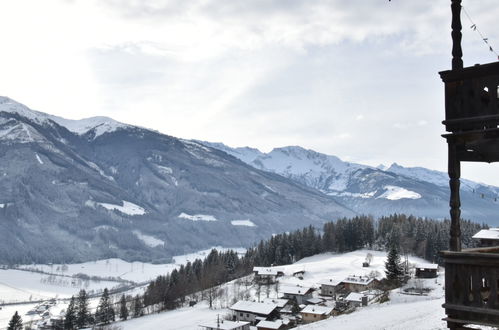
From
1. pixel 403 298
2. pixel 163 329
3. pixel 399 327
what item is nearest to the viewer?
pixel 399 327

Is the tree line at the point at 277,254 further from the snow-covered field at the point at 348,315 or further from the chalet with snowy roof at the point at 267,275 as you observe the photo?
the chalet with snowy roof at the point at 267,275

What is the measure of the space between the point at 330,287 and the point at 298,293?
7355mm

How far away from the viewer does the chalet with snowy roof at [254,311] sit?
88.8 metres

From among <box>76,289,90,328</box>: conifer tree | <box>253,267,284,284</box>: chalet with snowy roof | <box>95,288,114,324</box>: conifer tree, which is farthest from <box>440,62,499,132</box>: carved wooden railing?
<box>253,267,284,284</box>: chalet with snowy roof

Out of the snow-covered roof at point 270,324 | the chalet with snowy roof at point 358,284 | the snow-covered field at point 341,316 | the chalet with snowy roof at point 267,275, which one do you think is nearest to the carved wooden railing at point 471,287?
the snow-covered field at point 341,316

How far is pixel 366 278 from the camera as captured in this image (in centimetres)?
11012

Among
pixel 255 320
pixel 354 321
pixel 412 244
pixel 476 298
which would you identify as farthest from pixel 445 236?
pixel 476 298

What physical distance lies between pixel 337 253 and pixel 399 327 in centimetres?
12579

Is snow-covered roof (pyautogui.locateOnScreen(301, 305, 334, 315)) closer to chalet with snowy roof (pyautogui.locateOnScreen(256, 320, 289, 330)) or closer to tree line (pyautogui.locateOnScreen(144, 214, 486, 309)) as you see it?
chalet with snowy roof (pyautogui.locateOnScreen(256, 320, 289, 330))

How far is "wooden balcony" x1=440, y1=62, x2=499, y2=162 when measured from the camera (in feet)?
33.2

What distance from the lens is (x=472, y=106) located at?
1036 cm

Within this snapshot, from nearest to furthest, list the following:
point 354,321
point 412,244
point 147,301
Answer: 1. point 354,321
2. point 147,301
3. point 412,244

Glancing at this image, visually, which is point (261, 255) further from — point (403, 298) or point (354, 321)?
point (354, 321)

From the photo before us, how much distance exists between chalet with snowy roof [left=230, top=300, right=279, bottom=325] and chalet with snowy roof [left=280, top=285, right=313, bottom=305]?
12.2 metres
